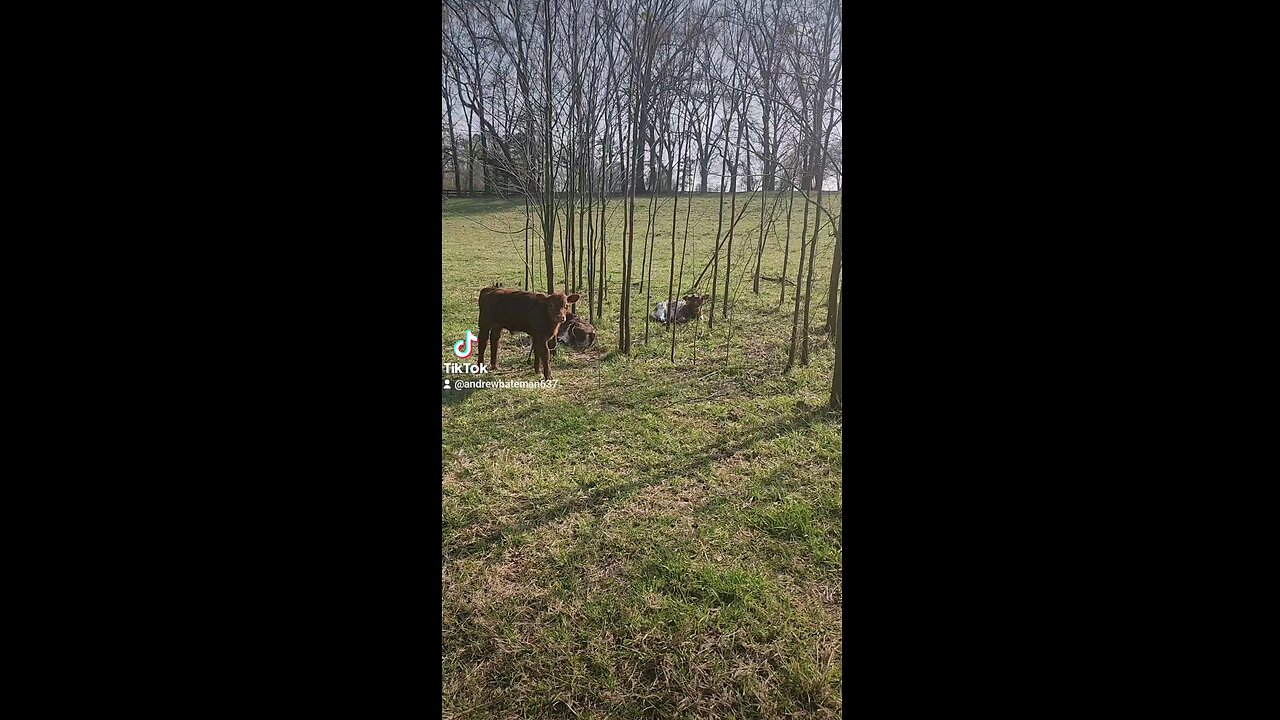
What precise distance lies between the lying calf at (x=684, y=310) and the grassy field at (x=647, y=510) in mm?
39

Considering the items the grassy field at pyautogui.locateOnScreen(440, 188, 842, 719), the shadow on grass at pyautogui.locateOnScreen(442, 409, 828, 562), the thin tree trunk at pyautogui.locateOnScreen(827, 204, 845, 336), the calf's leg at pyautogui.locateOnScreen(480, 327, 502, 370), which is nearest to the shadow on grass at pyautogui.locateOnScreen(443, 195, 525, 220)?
the grassy field at pyautogui.locateOnScreen(440, 188, 842, 719)

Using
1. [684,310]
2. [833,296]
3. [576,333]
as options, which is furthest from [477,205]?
[833,296]

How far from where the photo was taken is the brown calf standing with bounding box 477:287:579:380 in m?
1.80

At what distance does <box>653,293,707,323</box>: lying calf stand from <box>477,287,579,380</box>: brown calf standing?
0.38 metres

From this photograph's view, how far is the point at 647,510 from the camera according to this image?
5.16 ft

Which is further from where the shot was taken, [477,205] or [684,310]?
[684,310]

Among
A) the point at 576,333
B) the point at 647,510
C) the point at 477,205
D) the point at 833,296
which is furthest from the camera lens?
the point at 833,296

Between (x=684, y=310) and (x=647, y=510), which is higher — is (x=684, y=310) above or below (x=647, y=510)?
above

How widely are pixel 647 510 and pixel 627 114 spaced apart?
1169mm

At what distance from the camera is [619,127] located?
1837 millimetres

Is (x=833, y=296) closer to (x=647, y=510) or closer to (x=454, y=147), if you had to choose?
(x=647, y=510)

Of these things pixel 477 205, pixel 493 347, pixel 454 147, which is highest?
pixel 454 147
